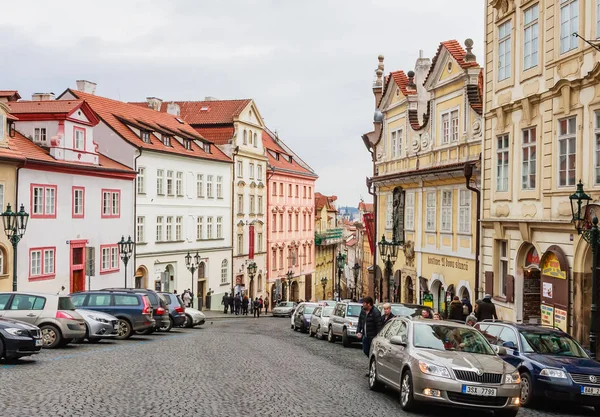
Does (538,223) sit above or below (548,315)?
above

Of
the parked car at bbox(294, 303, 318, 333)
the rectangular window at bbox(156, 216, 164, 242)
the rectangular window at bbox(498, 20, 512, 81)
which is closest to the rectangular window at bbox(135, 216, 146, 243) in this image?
the rectangular window at bbox(156, 216, 164, 242)

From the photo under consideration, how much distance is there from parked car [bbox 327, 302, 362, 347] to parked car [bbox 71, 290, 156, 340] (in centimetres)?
664

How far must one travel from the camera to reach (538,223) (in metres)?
24.9

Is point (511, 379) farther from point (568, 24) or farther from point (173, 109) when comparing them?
point (173, 109)

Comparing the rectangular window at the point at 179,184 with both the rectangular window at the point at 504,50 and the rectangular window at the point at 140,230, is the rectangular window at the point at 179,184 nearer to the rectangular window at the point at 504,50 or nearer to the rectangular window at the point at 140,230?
the rectangular window at the point at 140,230

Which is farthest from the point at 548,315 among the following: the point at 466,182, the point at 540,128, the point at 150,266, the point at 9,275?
the point at 150,266

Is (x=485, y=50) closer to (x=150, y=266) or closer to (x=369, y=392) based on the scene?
(x=369, y=392)

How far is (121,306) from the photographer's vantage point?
2786 cm

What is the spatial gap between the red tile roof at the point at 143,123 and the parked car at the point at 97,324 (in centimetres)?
2845

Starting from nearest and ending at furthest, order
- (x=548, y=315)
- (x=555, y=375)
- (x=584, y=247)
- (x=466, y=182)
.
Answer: (x=555, y=375) < (x=584, y=247) < (x=548, y=315) < (x=466, y=182)

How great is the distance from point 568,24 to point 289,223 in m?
62.2

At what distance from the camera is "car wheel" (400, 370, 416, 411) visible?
42.3 ft

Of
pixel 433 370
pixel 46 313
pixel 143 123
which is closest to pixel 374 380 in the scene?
pixel 433 370

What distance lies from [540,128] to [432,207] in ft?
43.6
